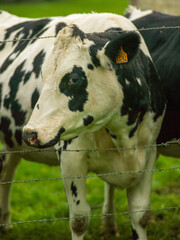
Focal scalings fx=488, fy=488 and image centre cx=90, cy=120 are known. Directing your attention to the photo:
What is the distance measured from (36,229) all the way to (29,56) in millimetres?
1775

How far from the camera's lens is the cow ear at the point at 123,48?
3.16 meters

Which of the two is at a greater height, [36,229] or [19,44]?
[19,44]

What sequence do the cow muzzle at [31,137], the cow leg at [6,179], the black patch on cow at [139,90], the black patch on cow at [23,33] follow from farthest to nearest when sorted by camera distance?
the cow leg at [6,179]
the black patch on cow at [23,33]
the black patch on cow at [139,90]
the cow muzzle at [31,137]

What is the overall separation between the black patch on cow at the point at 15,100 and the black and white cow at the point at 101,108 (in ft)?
1.96

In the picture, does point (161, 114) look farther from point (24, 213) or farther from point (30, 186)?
point (30, 186)

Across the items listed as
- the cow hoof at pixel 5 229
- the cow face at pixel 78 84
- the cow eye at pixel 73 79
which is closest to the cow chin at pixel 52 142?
the cow face at pixel 78 84

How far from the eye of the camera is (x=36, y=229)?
488cm

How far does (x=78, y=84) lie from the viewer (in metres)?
3.15

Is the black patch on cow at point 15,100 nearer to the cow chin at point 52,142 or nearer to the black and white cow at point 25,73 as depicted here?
the black and white cow at point 25,73

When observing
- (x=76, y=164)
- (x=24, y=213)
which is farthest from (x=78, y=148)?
(x=24, y=213)

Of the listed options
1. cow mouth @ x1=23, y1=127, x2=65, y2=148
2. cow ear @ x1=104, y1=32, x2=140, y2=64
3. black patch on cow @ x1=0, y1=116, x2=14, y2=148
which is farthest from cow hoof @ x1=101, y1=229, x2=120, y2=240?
cow ear @ x1=104, y1=32, x2=140, y2=64

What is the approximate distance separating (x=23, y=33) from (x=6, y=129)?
0.93m

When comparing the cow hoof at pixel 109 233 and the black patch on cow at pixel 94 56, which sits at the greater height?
the black patch on cow at pixel 94 56

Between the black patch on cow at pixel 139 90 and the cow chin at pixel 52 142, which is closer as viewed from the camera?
the cow chin at pixel 52 142
